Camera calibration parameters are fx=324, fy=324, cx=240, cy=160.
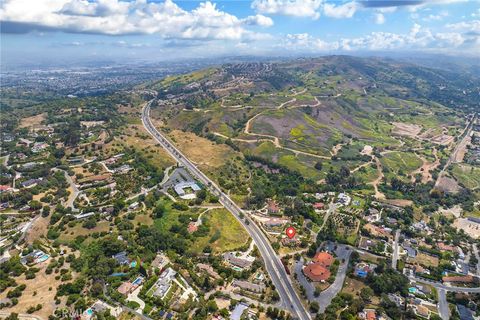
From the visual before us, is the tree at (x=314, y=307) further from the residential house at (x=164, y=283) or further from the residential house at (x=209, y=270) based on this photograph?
the residential house at (x=164, y=283)

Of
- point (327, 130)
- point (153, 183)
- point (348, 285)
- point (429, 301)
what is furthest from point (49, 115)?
point (429, 301)

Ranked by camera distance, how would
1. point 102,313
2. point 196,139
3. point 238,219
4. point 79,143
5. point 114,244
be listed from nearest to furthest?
1. point 102,313
2. point 114,244
3. point 238,219
4. point 79,143
5. point 196,139

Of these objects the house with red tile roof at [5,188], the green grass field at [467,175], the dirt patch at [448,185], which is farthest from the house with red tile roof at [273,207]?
the green grass field at [467,175]

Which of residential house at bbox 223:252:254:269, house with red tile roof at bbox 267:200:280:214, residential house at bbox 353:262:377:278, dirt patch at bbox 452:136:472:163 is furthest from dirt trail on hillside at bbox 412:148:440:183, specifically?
residential house at bbox 223:252:254:269

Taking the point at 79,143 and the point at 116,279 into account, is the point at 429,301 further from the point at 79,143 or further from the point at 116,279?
the point at 79,143

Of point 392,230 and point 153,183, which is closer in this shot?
point 392,230

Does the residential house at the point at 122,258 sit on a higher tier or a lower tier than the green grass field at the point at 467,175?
higher
